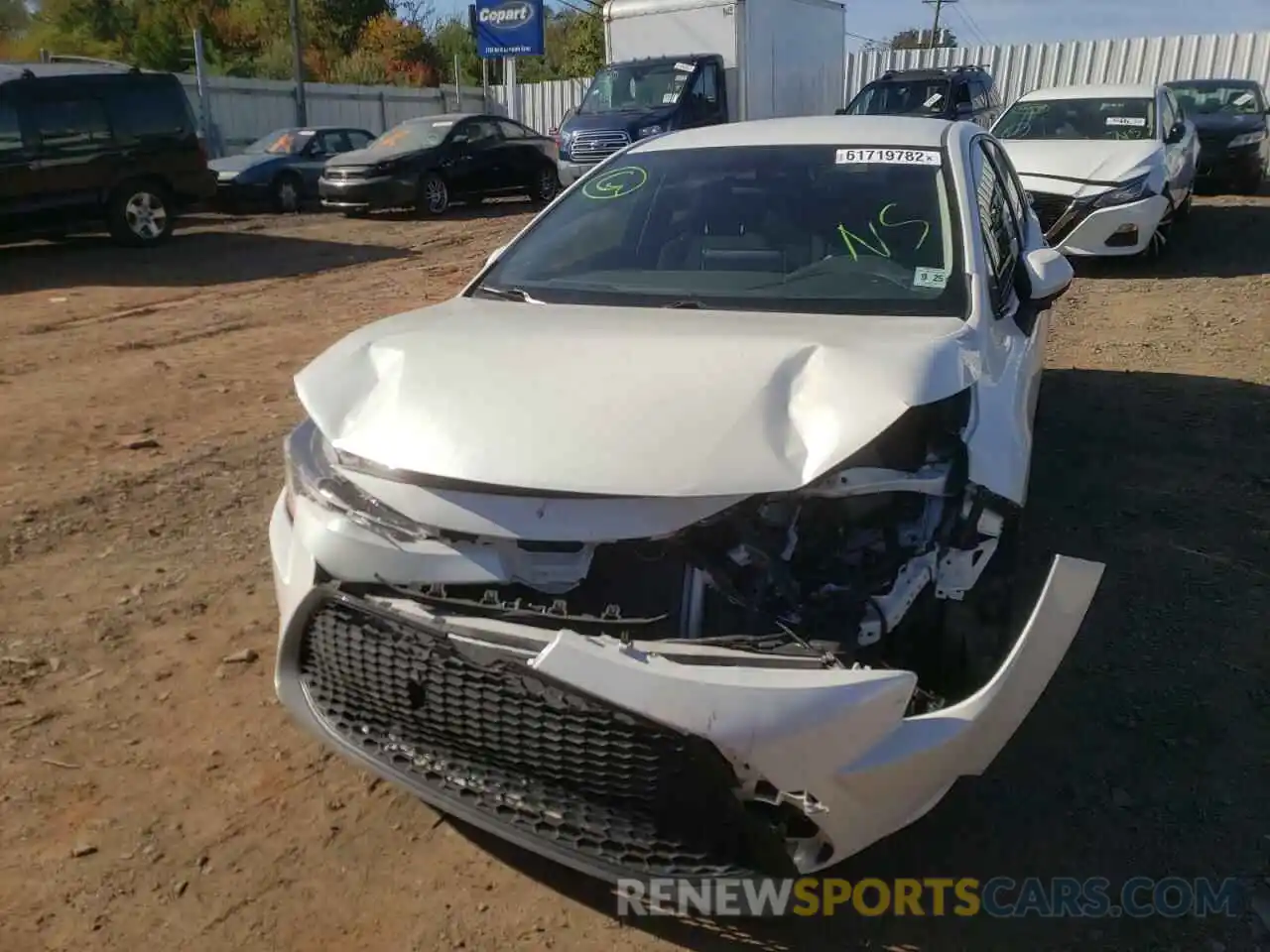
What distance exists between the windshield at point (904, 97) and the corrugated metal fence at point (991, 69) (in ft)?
26.1

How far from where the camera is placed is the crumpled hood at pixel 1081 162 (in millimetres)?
9875

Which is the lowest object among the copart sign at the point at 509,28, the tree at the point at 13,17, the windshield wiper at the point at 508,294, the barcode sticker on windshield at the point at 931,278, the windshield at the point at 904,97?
the windshield wiper at the point at 508,294

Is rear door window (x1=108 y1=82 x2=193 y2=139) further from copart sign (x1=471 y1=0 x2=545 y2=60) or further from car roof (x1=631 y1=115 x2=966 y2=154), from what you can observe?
copart sign (x1=471 y1=0 x2=545 y2=60)

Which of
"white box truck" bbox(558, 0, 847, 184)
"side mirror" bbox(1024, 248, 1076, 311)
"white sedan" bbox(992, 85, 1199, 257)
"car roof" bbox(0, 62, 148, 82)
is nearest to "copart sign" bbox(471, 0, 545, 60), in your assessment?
"white box truck" bbox(558, 0, 847, 184)

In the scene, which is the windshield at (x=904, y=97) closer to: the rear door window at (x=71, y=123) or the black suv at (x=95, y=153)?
the black suv at (x=95, y=153)

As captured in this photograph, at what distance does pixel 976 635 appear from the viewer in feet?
8.51

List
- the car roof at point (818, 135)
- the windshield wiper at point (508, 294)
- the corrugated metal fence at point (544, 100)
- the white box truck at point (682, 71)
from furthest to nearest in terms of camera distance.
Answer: the corrugated metal fence at point (544, 100) → the white box truck at point (682, 71) → the car roof at point (818, 135) → the windshield wiper at point (508, 294)

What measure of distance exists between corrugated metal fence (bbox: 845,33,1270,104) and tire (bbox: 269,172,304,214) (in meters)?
12.4

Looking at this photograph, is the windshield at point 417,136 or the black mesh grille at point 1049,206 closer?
the black mesh grille at point 1049,206

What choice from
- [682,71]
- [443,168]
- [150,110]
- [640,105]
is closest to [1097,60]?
[682,71]

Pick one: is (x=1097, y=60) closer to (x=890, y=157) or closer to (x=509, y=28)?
(x=509, y=28)

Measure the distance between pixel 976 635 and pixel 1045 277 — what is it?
168 centimetres

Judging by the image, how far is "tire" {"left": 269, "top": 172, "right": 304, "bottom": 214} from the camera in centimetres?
1809

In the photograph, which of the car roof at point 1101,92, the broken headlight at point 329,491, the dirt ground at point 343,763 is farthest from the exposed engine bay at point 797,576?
the car roof at point 1101,92
